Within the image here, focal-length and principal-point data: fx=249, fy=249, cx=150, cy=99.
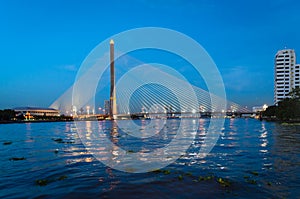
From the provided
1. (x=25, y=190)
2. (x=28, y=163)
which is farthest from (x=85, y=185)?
(x=28, y=163)

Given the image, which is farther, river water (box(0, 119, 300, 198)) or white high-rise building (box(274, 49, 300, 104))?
white high-rise building (box(274, 49, 300, 104))

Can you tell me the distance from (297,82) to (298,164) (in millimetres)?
133550

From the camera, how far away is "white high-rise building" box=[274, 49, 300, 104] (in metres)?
129

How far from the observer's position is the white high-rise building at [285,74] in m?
129

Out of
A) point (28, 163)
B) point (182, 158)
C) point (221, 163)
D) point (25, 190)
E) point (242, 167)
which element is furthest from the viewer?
point (182, 158)

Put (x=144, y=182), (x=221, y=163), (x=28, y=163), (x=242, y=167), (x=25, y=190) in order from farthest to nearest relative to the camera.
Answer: (x=28, y=163)
(x=221, y=163)
(x=242, y=167)
(x=144, y=182)
(x=25, y=190)

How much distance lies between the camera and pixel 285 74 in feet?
433

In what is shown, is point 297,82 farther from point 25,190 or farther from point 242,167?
point 25,190

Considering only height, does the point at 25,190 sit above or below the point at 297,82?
below

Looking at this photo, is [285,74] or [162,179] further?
[285,74]

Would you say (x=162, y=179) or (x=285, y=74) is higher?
(x=285, y=74)

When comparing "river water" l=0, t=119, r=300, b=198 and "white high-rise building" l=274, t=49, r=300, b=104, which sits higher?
"white high-rise building" l=274, t=49, r=300, b=104

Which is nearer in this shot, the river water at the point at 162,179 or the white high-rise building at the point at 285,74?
the river water at the point at 162,179

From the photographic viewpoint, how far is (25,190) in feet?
30.9
